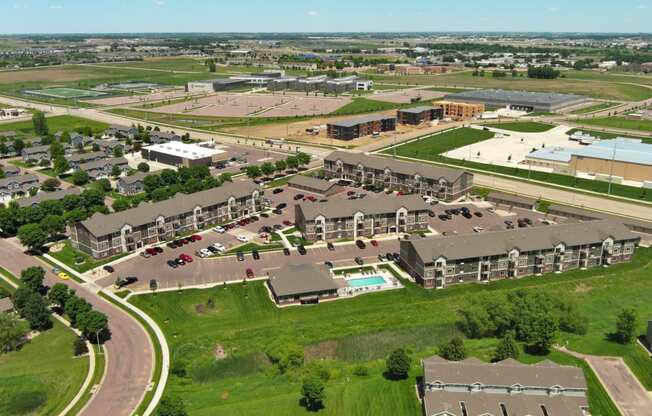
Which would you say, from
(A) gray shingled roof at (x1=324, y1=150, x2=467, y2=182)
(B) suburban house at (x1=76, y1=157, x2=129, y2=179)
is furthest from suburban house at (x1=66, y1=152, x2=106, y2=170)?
(A) gray shingled roof at (x1=324, y1=150, x2=467, y2=182)

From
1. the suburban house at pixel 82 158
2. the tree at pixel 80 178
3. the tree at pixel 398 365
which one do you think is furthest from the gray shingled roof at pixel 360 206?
the suburban house at pixel 82 158

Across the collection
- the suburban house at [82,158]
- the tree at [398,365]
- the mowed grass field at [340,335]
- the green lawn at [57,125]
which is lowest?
the mowed grass field at [340,335]

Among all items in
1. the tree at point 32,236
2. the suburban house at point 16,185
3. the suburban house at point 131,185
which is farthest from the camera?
the suburban house at point 131,185

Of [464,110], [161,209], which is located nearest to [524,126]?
[464,110]

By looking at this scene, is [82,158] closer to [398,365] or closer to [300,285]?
[300,285]

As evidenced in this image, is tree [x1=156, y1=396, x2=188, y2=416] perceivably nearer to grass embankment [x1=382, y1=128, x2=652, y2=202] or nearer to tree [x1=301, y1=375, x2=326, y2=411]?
tree [x1=301, y1=375, x2=326, y2=411]

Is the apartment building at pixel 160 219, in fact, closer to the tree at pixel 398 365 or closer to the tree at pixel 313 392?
the tree at pixel 313 392

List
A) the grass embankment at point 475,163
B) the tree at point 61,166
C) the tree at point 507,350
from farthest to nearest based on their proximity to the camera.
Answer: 1. the tree at point 61,166
2. the grass embankment at point 475,163
3. the tree at point 507,350
